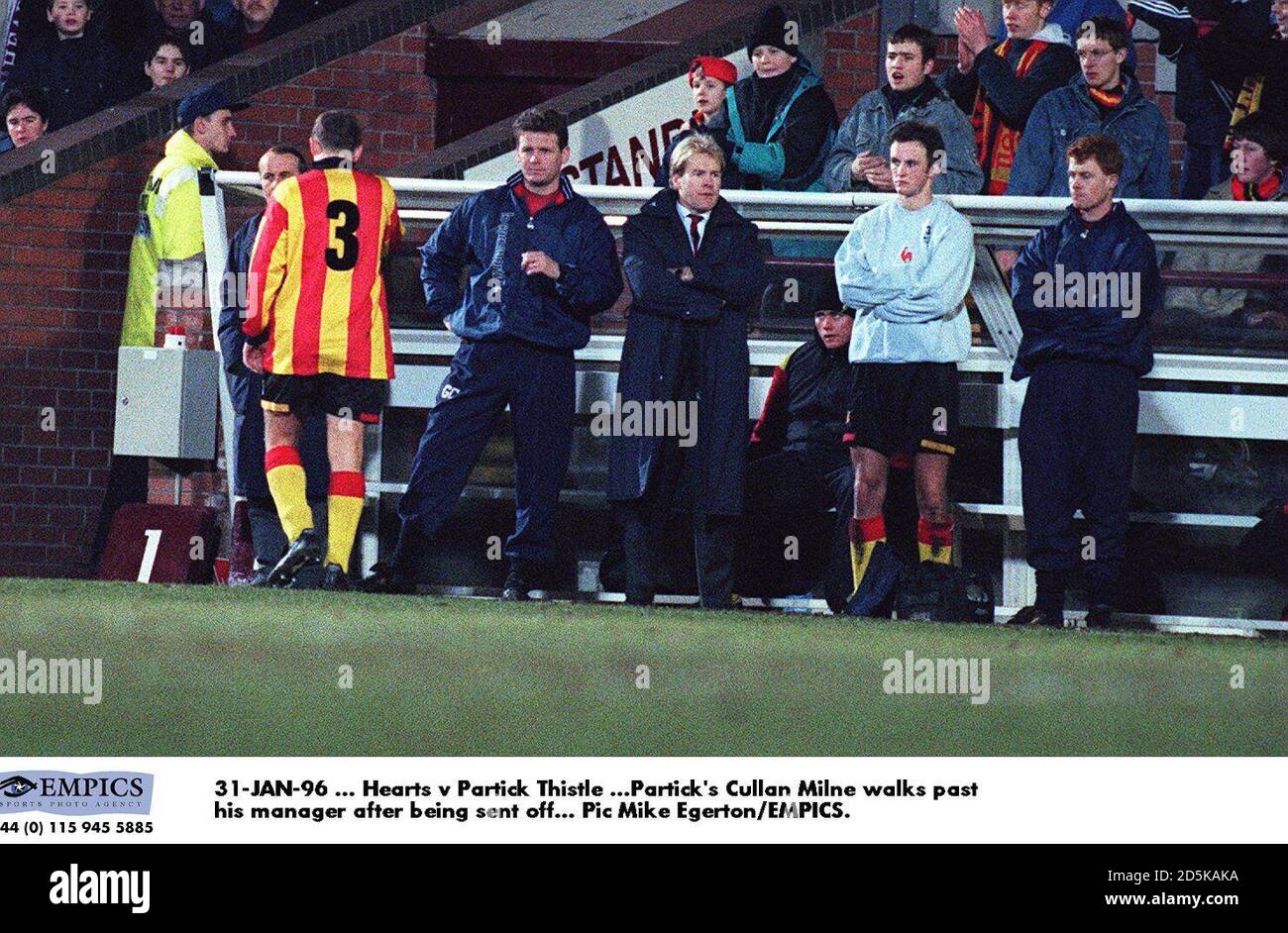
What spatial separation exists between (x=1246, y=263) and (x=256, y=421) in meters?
3.41

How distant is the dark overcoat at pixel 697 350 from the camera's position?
6.77 metres

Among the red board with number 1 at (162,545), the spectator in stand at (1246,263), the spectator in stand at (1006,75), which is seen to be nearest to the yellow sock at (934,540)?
the spectator in stand at (1246,263)

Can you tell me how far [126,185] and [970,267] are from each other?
175 inches

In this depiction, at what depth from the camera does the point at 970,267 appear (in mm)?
→ 6887

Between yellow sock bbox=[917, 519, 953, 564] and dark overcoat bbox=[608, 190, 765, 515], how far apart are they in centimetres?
62

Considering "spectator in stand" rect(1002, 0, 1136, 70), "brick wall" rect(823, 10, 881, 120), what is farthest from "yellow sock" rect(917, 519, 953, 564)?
"brick wall" rect(823, 10, 881, 120)

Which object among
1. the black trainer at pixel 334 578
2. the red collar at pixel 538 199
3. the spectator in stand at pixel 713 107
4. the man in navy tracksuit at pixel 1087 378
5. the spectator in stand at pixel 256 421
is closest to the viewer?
the black trainer at pixel 334 578

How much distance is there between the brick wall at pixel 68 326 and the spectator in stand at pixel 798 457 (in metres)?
3.46

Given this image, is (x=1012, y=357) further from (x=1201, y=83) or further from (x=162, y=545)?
(x=162, y=545)

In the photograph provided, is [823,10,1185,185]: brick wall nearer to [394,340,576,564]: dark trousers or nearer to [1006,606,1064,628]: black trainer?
[394,340,576,564]: dark trousers

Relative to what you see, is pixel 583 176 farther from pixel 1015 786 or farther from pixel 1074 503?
pixel 1015 786

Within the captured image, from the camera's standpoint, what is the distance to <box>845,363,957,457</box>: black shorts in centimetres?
681

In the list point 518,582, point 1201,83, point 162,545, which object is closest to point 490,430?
point 518,582
